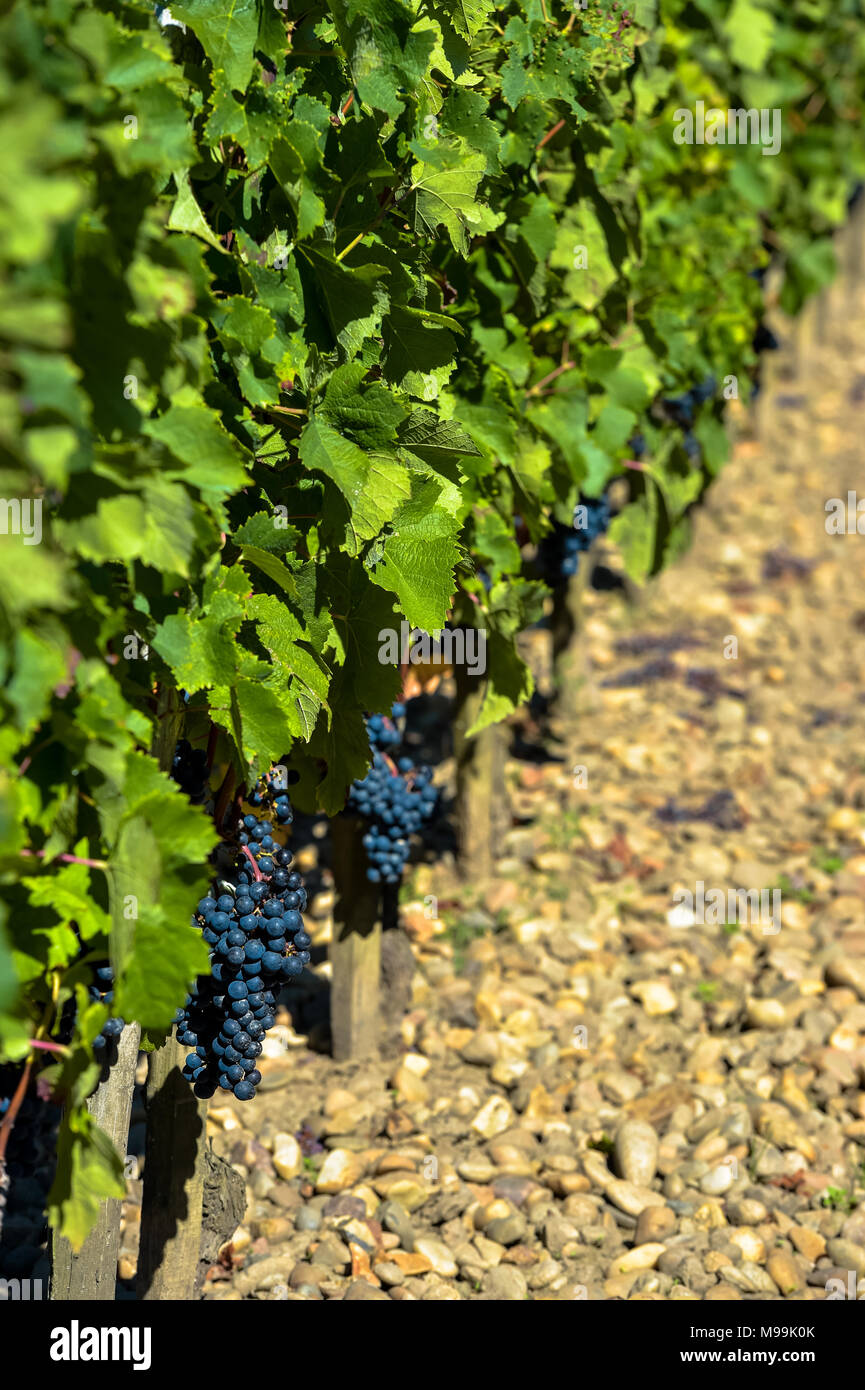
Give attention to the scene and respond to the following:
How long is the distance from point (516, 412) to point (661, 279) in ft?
5.07

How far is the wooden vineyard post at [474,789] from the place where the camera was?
5348 mm

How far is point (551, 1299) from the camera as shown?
3.64 metres

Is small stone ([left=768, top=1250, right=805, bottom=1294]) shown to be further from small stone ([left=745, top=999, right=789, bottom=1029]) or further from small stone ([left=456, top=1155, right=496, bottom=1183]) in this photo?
small stone ([left=745, top=999, right=789, bottom=1029])

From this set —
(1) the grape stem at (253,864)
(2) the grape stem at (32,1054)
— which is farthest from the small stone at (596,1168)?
Answer: (2) the grape stem at (32,1054)

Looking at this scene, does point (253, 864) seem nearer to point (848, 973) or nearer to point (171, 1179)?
point (171, 1179)

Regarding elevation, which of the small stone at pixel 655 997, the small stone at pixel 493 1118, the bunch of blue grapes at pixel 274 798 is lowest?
the small stone at pixel 493 1118

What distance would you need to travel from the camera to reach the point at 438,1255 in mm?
3803

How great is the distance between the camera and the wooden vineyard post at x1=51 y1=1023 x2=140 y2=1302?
117 inches

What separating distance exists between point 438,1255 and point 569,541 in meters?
2.78

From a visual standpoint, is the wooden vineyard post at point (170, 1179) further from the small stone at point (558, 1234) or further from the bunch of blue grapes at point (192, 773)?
the small stone at point (558, 1234)

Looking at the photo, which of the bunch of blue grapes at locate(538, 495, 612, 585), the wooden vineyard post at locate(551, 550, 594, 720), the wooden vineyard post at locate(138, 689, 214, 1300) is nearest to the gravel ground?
the wooden vineyard post at locate(551, 550, 594, 720)

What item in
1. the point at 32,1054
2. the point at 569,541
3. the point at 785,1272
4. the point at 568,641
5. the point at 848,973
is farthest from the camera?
the point at 568,641

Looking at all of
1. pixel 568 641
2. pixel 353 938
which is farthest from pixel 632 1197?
pixel 568 641

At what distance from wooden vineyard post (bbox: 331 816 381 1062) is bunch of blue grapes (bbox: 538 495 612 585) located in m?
1.70
